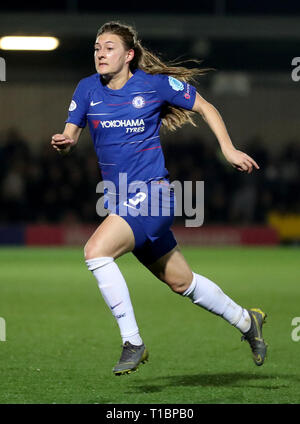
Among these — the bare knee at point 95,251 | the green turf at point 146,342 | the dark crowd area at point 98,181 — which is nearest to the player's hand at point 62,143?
the bare knee at point 95,251

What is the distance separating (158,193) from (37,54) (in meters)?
17.0

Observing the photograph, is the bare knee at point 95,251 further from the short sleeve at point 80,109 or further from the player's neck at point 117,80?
the player's neck at point 117,80

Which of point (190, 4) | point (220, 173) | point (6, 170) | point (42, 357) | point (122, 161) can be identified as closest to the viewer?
point (122, 161)

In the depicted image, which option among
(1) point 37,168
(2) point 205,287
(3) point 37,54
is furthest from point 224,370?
(3) point 37,54

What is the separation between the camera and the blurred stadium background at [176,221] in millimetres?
6281

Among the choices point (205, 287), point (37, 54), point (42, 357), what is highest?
point (37, 54)

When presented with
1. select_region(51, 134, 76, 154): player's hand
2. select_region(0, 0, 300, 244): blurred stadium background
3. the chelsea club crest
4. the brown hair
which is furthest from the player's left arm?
select_region(0, 0, 300, 244): blurred stadium background

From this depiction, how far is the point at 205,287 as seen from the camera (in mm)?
6016

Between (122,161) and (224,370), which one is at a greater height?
(122,161)

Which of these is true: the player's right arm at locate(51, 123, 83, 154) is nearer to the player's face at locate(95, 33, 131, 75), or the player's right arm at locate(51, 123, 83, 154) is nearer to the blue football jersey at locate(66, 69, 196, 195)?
the blue football jersey at locate(66, 69, 196, 195)

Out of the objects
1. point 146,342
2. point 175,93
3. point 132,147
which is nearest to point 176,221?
point 146,342

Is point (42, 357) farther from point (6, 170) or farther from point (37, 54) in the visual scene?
point (37, 54)

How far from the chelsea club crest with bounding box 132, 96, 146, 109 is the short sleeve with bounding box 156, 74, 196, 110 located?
0.41 ft
